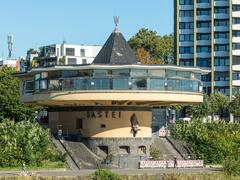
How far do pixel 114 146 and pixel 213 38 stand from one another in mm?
73984

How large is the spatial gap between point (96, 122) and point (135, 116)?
3.51 metres

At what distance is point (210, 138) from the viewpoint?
2484 inches

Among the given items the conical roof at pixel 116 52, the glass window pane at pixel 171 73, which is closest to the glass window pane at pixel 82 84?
the conical roof at pixel 116 52

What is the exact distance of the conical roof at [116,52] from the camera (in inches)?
2391

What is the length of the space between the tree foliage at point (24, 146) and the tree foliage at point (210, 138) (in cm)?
1487

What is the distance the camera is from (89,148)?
5872cm

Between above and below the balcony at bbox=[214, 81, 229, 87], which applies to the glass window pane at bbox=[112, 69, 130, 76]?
below

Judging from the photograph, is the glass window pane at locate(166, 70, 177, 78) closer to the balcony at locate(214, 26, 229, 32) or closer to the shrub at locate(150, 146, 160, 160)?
the shrub at locate(150, 146, 160, 160)

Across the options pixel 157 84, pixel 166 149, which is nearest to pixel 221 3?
pixel 166 149

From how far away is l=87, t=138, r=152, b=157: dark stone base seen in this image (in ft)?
192

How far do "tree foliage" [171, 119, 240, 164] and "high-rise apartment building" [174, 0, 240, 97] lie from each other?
5863 centimetres

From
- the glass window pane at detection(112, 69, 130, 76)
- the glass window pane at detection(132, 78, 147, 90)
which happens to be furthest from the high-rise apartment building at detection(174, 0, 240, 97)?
the glass window pane at detection(112, 69, 130, 76)

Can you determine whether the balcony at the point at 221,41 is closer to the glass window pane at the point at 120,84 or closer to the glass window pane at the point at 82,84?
the glass window pane at the point at 120,84

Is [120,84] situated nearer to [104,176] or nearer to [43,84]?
[43,84]
